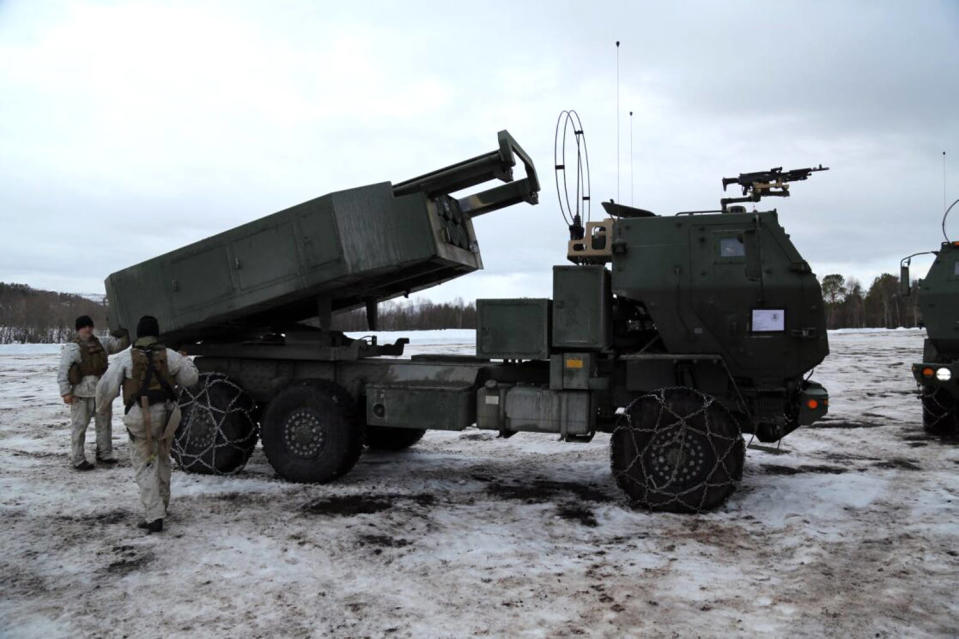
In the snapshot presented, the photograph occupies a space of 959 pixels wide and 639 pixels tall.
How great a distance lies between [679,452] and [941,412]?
224 inches

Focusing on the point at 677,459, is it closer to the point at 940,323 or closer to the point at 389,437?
the point at 389,437

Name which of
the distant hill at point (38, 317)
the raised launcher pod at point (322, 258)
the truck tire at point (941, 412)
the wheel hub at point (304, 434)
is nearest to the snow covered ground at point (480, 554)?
the wheel hub at point (304, 434)

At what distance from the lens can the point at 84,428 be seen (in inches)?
303

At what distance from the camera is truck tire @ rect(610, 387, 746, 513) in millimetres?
5793

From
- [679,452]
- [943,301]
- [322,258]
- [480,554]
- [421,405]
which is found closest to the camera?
[480,554]

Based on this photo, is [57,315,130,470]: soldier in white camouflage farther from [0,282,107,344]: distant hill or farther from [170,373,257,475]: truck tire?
[0,282,107,344]: distant hill

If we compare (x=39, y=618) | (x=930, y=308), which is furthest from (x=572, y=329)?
(x=930, y=308)

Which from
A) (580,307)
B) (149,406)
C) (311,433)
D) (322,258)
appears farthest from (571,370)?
(149,406)

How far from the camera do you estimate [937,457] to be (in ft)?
26.2

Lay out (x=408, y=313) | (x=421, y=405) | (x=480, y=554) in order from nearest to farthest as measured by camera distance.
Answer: (x=480, y=554)
(x=421, y=405)
(x=408, y=313)

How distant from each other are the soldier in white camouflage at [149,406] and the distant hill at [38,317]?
4482cm

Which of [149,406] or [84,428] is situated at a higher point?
[149,406]

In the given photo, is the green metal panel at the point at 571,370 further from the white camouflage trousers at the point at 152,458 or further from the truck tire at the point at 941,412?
the truck tire at the point at 941,412

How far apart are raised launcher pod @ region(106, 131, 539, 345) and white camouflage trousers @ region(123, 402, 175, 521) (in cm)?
161
